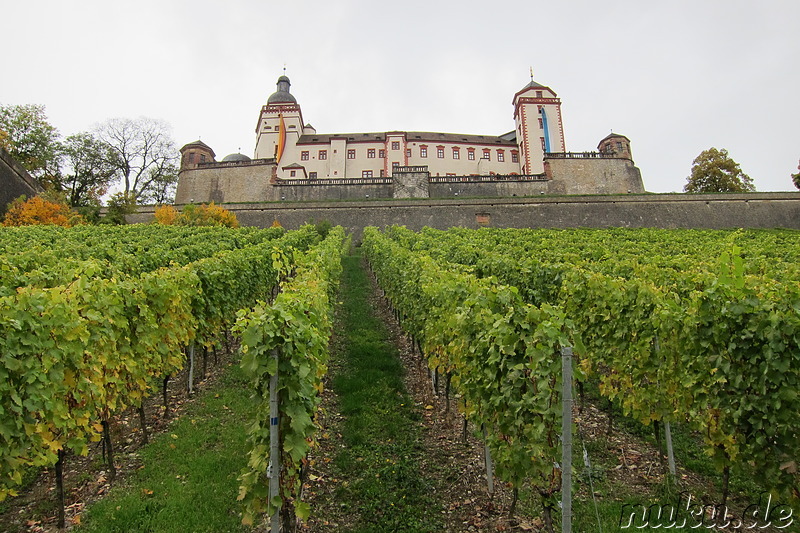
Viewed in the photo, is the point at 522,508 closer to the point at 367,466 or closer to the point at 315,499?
the point at 367,466

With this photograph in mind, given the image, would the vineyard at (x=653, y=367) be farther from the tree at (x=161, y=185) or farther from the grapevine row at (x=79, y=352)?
the tree at (x=161, y=185)

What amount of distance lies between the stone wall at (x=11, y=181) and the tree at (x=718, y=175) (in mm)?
57241

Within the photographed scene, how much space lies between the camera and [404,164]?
5059 centimetres

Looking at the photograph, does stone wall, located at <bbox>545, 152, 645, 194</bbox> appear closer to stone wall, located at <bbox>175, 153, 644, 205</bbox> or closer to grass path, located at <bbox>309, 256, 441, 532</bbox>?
stone wall, located at <bbox>175, 153, 644, 205</bbox>

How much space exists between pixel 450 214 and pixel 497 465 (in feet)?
98.6

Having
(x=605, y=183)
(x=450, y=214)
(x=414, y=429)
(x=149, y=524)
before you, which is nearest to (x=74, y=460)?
(x=149, y=524)

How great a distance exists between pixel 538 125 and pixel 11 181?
45856 mm

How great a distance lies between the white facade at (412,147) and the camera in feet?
159

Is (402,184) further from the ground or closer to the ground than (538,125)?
closer to the ground

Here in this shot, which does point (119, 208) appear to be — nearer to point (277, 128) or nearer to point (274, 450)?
point (277, 128)

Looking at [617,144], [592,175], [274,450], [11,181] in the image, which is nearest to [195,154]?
[11,181]

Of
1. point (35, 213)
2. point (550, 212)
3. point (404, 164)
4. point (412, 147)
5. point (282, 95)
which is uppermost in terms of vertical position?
point (282, 95)

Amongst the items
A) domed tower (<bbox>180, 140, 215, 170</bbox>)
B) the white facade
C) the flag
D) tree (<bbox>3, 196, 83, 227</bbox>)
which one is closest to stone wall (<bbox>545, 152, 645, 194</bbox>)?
the white facade

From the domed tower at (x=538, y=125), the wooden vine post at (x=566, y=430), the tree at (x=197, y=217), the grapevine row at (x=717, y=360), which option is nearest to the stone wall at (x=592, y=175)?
the domed tower at (x=538, y=125)
